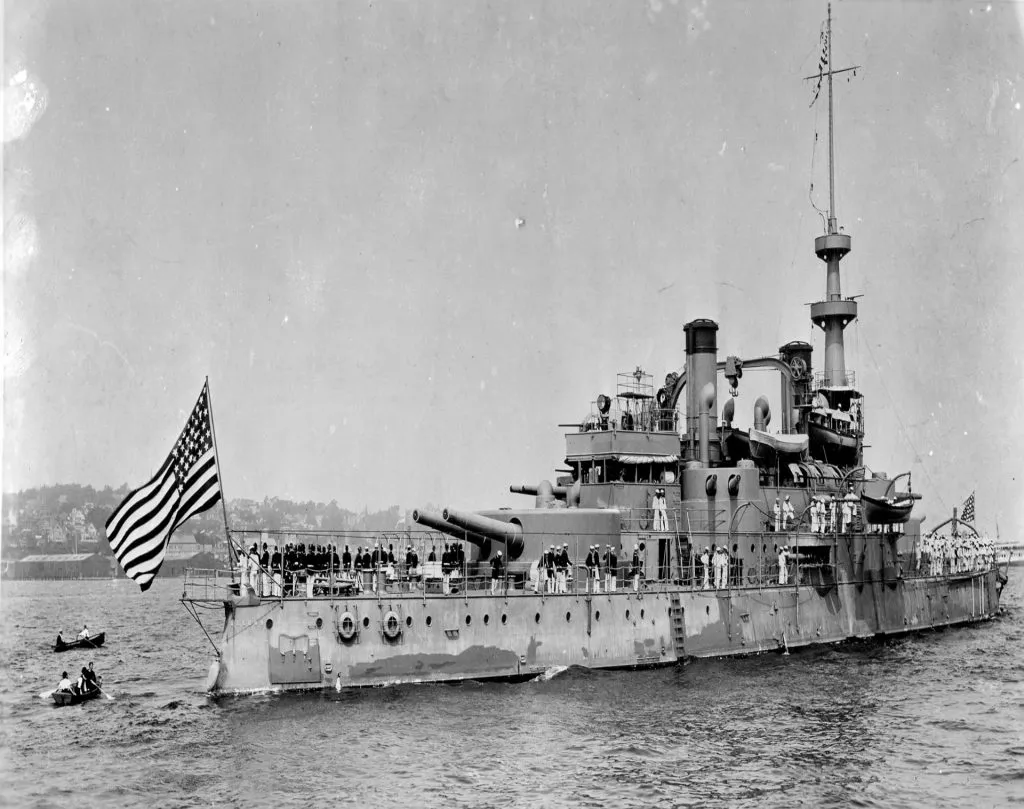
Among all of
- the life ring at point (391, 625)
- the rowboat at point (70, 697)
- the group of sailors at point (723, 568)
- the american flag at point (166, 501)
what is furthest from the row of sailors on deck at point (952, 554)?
the american flag at point (166, 501)

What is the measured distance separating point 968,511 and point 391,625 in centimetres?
4201

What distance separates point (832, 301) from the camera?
53.7 m

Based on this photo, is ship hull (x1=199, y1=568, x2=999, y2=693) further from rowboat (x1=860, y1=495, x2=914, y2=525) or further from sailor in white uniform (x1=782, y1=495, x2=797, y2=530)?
rowboat (x1=860, y1=495, x2=914, y2=525)

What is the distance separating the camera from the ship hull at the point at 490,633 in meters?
27.7

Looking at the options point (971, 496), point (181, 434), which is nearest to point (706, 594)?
point (181, 434)

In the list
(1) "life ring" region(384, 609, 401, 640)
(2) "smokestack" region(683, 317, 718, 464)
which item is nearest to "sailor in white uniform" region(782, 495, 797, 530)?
(2) "smokestack" region(683, 317, 718, 464)

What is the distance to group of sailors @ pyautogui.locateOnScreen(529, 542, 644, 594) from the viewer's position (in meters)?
32.6

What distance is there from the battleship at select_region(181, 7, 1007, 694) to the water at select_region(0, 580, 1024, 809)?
1128 mm

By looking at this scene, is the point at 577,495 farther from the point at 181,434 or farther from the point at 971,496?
the point at 971,496

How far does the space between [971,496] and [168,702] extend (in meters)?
46.9

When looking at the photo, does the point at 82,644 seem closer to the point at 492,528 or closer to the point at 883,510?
the point at 492,528

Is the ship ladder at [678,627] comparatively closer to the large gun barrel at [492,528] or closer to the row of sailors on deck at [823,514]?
the large gun barrel at [492,528]

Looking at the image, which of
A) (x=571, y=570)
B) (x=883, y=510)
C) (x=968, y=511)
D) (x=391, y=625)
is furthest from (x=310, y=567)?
(x=968, y=511)

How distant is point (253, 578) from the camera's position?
28.1 metres
